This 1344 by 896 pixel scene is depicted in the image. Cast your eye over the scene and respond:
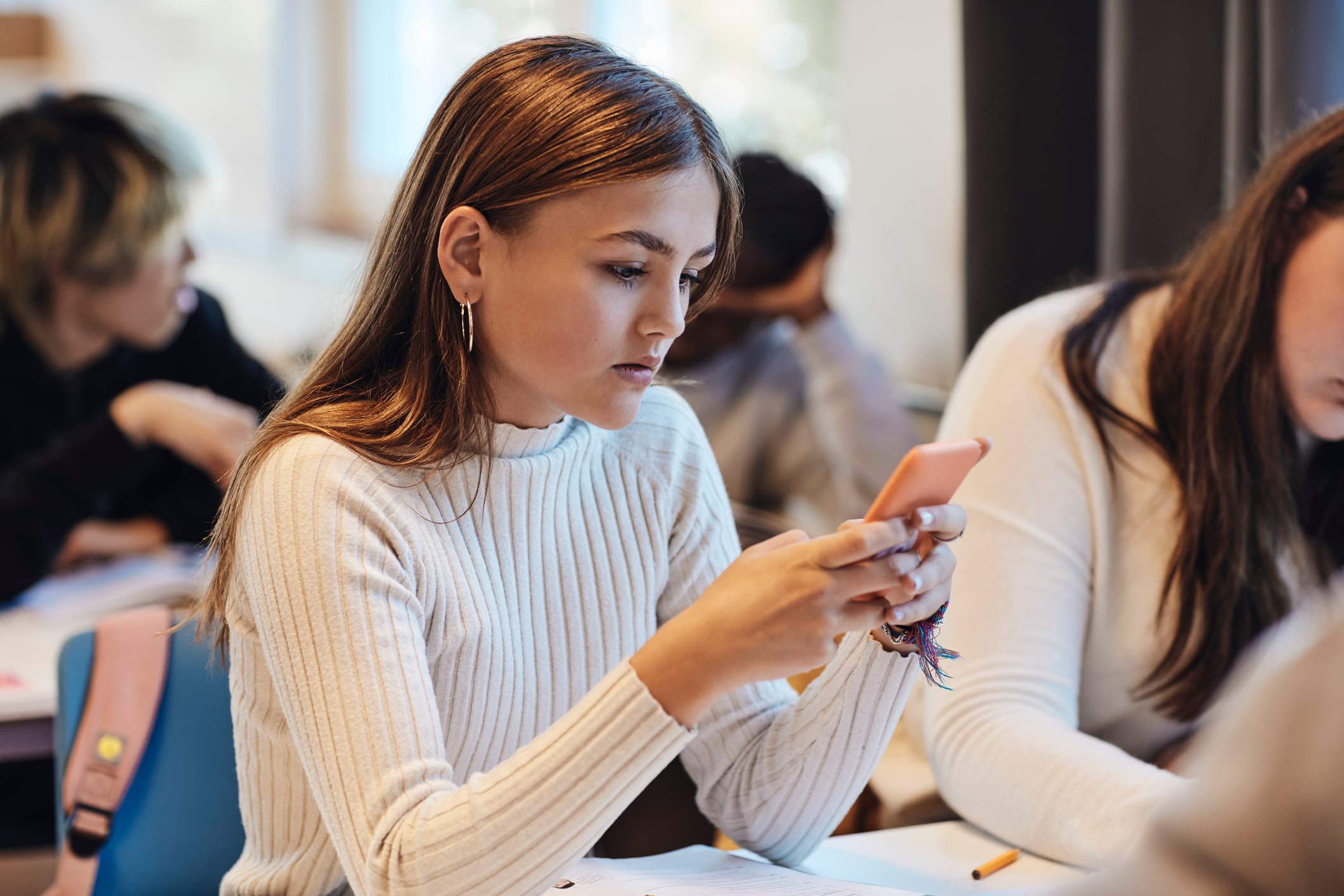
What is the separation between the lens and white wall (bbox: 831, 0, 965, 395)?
2.15 metres

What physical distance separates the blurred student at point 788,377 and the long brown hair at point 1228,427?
90 centimetres

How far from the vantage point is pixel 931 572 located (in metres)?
0.90

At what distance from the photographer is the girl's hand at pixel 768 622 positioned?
2.64ft

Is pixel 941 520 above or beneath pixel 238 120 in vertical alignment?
beneath

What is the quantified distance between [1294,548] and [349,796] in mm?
965

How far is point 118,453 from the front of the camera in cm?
196

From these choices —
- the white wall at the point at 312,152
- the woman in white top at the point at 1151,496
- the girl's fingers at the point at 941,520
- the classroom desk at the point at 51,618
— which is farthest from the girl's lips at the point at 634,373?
the classroom desk at the point at 51,618

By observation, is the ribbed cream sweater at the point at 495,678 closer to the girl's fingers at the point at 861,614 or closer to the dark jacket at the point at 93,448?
the girl's fingers at the point at 861,614

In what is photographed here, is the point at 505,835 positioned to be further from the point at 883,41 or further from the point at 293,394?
the point at 883,41

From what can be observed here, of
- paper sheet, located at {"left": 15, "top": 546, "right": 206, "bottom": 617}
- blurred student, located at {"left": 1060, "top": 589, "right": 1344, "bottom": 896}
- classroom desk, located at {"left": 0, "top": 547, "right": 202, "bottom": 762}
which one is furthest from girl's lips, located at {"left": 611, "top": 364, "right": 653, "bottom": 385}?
paper sheet, located at {"left": 15, "top": 546, "right": 206, "bottom": 617}

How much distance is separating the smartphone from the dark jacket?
4.08 ft

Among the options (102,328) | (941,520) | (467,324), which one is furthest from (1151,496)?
(102,328)

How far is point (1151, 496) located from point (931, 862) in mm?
431

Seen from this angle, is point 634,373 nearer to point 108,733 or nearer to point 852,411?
point 108,733
